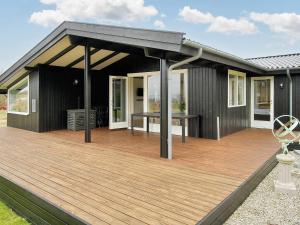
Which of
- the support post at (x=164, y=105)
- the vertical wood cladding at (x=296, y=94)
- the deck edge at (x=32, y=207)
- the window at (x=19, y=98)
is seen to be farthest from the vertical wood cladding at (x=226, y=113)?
the window at (x=19, y=98)

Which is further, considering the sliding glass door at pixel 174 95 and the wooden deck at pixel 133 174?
the sliding glass door at pixel 174 95

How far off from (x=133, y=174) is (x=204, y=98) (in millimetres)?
3879

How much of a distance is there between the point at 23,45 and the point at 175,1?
14255mm

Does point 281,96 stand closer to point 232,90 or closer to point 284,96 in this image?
point 284,96

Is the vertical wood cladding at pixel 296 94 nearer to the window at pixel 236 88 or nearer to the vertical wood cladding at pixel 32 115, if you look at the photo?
the window at pixel 236 88

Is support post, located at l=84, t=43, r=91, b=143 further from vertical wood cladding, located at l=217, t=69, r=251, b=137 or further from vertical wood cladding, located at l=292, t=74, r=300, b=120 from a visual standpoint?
vertical wood cladding, located at l=292, t=74, r=300, b=120

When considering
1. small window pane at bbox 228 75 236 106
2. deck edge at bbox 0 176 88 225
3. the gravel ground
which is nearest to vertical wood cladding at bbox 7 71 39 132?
deck edge at bbox 0 176 88 225

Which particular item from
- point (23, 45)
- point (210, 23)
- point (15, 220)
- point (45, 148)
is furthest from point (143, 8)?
point (15, 220)

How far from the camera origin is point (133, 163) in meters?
4.48

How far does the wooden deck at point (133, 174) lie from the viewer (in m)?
2.59

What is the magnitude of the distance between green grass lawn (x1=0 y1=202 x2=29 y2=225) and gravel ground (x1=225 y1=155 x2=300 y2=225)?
2.47m

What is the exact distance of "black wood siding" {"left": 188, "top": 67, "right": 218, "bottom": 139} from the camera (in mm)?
6820

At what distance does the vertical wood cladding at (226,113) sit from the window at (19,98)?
6687 millimetres

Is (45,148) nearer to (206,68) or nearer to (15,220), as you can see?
(15,220)
